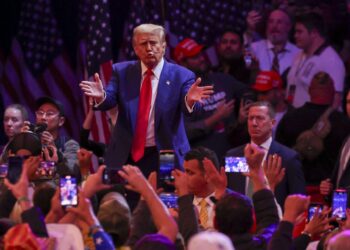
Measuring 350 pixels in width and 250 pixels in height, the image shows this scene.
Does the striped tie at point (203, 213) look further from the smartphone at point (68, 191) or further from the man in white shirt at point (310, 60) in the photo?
the man in white shirt at point (310, 60)

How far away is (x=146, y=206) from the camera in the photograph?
20.4 ft

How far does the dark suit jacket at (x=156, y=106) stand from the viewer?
8.76 m

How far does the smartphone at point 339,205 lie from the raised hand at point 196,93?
144cm

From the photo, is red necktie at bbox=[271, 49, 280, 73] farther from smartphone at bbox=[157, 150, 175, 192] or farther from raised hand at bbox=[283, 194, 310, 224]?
raised hand at bbox=[283, 194, 310, 224]

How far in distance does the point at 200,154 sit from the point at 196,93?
0.59 m

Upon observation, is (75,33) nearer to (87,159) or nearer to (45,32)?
(45,32)

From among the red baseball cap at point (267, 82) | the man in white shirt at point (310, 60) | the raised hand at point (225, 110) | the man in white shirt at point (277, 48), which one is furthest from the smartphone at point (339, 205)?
the man in white shirt at point (277, 48)

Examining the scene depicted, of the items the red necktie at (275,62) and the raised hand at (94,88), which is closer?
the raised hand at (94,88)

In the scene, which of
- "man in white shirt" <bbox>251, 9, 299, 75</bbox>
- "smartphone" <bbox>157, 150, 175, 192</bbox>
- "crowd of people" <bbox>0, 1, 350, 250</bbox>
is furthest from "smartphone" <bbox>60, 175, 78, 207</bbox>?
"man in white shirt" <bbox>251, 9, 299, 75</bbox>

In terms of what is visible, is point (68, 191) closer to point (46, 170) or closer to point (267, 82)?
point (46, 170)

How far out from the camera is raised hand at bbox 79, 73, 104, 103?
28.0ft

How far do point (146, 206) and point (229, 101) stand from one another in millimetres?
4665

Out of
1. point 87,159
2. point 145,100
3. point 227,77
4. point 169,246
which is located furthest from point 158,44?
point 169,246

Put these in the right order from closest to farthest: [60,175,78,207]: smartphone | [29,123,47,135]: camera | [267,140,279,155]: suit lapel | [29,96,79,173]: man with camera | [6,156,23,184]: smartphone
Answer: [60,175,78,207]: smartphone < [6,156,23,184]: smartphone < [29,96,79,173]: man with camera < [29,123,47,135]: camera < [267,140,279,155]: suit lapel
